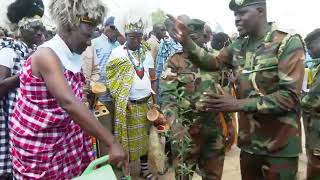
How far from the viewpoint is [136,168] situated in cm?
578

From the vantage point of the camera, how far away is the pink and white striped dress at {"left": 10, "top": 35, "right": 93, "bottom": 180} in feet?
7.18

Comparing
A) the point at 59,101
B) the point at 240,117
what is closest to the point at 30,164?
the point at 59,101

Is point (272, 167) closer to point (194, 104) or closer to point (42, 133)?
point (194, 104)

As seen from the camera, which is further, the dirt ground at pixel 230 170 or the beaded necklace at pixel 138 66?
the dirt ground at pixel 230 170

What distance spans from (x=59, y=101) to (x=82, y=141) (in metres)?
0.53

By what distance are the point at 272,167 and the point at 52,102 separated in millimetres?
1614

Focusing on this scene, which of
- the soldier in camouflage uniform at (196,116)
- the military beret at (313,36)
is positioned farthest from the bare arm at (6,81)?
the military beret at (313,36)

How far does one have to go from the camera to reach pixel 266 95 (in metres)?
2.67

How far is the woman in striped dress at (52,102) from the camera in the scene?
2162 mm

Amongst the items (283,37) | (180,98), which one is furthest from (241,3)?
(180,98)

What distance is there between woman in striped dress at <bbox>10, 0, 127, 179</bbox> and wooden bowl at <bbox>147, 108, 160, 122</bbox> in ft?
8.71

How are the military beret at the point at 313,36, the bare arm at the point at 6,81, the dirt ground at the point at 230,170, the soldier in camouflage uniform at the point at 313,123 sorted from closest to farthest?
the bare arm at the point at 6,81 < the soldier in camouflage uniform at the point at 313,123 < the military beret at the point at 313,36 < the dirt ground at the point at 230,170

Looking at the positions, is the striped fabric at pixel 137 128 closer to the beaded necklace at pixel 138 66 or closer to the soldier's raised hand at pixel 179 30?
the beaded necklace at pixel 138 66

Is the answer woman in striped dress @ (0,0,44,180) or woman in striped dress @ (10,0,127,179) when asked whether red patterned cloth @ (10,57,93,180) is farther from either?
woman in striped dress @ (0,0,44,180)
